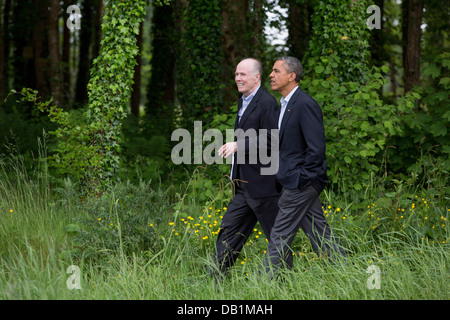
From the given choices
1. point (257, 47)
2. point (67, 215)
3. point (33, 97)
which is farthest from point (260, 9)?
point (67, 215)

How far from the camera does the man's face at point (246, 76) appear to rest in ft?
15.2

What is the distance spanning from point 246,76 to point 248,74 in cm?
2

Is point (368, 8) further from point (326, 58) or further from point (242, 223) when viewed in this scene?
point (242, 223)

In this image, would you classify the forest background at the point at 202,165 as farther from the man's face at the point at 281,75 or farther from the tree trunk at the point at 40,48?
the tree trunk at the point at 40,48

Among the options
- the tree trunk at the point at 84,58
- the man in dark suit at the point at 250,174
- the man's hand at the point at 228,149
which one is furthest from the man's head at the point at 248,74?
the tree trunk at the point at 84,58

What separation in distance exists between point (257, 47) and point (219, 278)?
9047mm

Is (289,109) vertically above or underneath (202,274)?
above

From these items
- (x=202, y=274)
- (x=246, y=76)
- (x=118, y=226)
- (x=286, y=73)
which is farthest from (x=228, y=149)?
(x=118, y=226)

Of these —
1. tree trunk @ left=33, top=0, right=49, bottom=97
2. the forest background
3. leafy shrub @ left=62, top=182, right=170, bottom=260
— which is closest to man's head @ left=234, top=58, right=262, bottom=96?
the forest background

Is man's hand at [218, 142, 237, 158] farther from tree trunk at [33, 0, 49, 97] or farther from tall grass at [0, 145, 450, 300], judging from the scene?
tree trunk at [33, 0, 49, 97]

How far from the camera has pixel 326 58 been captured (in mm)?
9008

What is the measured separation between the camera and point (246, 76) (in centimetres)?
464

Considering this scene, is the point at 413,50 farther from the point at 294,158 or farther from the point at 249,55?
the point at 294,158

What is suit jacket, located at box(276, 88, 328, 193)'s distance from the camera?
438cm
